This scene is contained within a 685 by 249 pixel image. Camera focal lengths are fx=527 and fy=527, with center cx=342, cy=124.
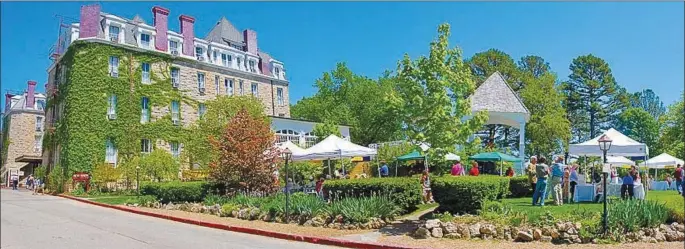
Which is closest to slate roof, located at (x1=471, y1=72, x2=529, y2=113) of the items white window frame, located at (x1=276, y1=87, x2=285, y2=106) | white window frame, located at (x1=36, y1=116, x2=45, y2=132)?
white window frame, located at (x1=276, y1=87, x2=285, y2=106)

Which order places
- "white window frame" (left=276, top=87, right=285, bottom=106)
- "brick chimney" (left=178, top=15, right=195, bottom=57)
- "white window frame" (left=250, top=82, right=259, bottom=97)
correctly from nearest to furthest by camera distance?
1. "brick chimney" (left=178, top=15, right=195, bottom=57)
2. "white window frame" (left=250, top=82, right=259, bottom=97)
3. "white window frame" (left=276, top=87, right=285, bottom=106)

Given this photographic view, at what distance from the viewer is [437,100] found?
1473cm

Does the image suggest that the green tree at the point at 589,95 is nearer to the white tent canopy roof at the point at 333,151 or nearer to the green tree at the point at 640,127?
the green tree at the point at 640,127

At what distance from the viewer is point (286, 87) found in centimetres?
5534

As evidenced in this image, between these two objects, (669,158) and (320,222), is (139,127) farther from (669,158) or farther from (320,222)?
(669,158)

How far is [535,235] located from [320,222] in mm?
5809

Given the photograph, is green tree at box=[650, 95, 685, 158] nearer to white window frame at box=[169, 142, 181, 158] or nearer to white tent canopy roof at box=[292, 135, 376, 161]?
white tent canopy roof at box=[292, 135, 376, 161]

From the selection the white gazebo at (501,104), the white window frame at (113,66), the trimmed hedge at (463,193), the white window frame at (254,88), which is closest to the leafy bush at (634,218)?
the trimmed hedge at (463,193)

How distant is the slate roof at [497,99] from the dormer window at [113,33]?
27653mm

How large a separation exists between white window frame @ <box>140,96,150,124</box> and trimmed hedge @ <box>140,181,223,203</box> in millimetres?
19276

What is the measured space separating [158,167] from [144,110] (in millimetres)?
11309

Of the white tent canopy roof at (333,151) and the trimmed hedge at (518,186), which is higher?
the white tent canopy roof at (333,151)

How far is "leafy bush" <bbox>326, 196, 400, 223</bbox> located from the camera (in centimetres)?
1370

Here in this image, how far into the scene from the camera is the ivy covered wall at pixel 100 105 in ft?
124
